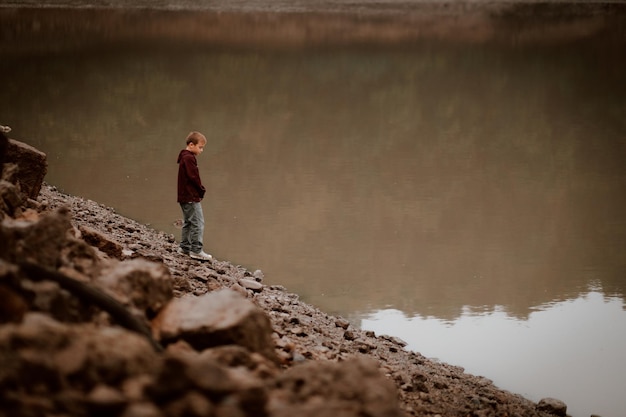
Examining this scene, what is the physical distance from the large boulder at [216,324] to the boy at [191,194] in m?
4.14

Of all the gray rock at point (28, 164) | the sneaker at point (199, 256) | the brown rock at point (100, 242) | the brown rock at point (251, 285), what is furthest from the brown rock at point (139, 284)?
the sneaker at point (199, 256)

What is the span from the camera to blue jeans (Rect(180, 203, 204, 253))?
29.3 ft

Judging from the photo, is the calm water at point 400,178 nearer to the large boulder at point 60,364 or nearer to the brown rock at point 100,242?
the brown rock at point 100,242

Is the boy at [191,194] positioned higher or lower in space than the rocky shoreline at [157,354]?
higher

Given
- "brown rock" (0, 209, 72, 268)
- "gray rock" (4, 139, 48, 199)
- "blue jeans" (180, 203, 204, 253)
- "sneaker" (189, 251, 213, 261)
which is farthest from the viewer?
"sneaker" (189, 251, 213, 261)

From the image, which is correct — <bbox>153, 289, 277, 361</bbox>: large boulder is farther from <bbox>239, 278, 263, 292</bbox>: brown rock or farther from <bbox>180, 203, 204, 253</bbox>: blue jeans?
<bbox>180, 203, 204, 253</bbox>: blue jeans

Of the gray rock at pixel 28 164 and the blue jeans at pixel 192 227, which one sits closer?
the gray rock at pixel 28 164

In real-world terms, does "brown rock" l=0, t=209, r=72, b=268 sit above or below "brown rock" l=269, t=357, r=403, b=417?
above

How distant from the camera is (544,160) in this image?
1684cm

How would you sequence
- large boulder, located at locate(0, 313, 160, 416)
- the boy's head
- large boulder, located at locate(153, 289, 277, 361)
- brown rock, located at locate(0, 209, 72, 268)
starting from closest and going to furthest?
large boulder, located at locate(0, 313, 160, 416), large boulder, located at locate(153, 289, 277, 361), brown rock, located at locate(0, 209, 72, 268), the boy's head

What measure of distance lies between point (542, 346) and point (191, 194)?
3.87 meters

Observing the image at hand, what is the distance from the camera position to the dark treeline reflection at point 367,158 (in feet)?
34.4

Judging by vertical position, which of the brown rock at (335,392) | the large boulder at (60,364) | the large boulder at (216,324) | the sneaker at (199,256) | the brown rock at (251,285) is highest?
the sneaker at (199,256)

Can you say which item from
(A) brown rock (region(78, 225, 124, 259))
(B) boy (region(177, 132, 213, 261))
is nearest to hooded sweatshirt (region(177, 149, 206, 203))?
(B) boy (region(177, 132, 213, 261))
